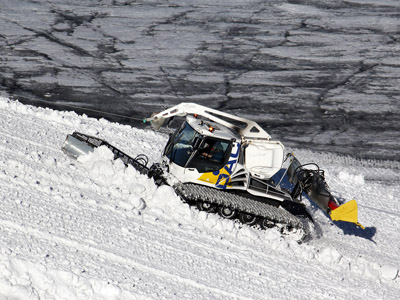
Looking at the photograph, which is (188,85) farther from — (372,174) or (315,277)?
(315,277)

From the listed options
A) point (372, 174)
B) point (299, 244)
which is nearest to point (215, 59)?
point (372, 174)

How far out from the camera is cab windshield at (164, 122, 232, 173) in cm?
928

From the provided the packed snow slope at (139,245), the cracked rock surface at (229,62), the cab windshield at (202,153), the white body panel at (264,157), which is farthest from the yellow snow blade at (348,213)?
the cracked rock surface at (229,62)

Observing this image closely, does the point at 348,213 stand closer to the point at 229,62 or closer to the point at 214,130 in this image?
the point at 214,130

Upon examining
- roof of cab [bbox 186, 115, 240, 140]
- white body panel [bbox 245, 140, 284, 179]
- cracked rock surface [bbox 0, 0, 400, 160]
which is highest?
roof of cab [bbox 186, 115, 240, 140]

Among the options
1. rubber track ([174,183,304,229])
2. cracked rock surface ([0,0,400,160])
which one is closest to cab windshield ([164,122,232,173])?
rubber track ([174,183,304,229])

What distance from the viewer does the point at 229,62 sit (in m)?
15.8

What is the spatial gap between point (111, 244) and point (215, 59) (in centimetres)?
907

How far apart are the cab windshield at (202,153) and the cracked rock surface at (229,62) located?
14.7 feet

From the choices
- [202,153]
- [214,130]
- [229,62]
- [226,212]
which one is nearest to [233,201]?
[226,212]

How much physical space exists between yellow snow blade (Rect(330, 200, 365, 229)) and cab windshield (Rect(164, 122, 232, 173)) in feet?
6.83

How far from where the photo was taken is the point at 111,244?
26.0 feet

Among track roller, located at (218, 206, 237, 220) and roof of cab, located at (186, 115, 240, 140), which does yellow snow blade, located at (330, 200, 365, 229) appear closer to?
track roller, located at (218, 206, 237, 220)

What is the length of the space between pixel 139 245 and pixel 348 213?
3.51 m
